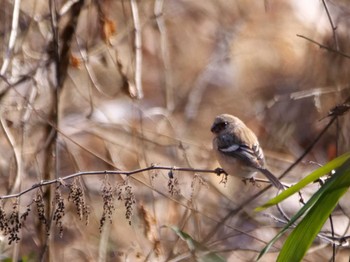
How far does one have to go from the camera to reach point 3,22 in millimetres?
4406

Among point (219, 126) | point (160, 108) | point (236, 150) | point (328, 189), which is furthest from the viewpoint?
point (160, 108)

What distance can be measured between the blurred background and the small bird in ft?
0.53

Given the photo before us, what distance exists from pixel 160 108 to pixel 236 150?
1342mm

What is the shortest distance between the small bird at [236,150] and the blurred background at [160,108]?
16cm

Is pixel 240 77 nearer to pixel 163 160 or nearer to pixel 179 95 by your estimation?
pixel 179 95

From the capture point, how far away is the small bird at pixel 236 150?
331cm

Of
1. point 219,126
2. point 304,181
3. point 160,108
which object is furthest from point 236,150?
point 304,181

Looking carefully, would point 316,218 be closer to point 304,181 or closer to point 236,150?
point 304,181

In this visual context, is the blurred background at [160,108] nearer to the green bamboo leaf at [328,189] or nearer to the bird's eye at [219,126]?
the bird's eye at [219,126]

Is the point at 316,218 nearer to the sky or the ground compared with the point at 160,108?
nearer to the ground

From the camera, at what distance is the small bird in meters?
3.31

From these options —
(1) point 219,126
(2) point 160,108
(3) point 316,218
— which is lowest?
(3) point 316,218

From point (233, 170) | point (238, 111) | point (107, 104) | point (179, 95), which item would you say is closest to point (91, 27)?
point (107, 104)

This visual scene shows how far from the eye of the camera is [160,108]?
477 cm
